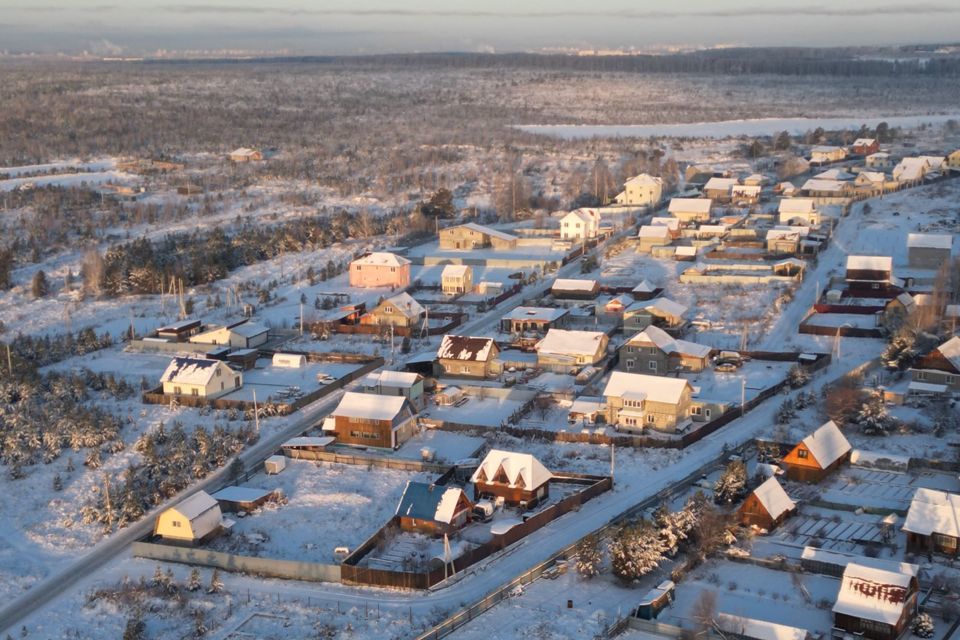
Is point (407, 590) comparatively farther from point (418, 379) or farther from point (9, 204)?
point (9, 204)

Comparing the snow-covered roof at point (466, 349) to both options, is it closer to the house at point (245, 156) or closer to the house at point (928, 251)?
the house at point (928, 251)

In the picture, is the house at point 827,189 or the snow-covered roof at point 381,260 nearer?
the snow-covered roof at point 381,260

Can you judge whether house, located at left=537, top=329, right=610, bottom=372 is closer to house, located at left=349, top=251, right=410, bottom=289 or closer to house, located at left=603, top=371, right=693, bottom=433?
house, located at left=603, top=371, right=693, bottom=433

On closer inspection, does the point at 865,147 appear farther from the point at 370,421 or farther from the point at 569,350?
the point at 370,421

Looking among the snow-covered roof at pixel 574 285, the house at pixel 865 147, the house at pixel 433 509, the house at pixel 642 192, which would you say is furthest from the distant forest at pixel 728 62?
the house at pixel 433 509

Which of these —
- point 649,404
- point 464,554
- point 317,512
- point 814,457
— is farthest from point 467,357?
point 464,554

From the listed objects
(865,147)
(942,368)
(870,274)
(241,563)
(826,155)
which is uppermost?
(865,147)
